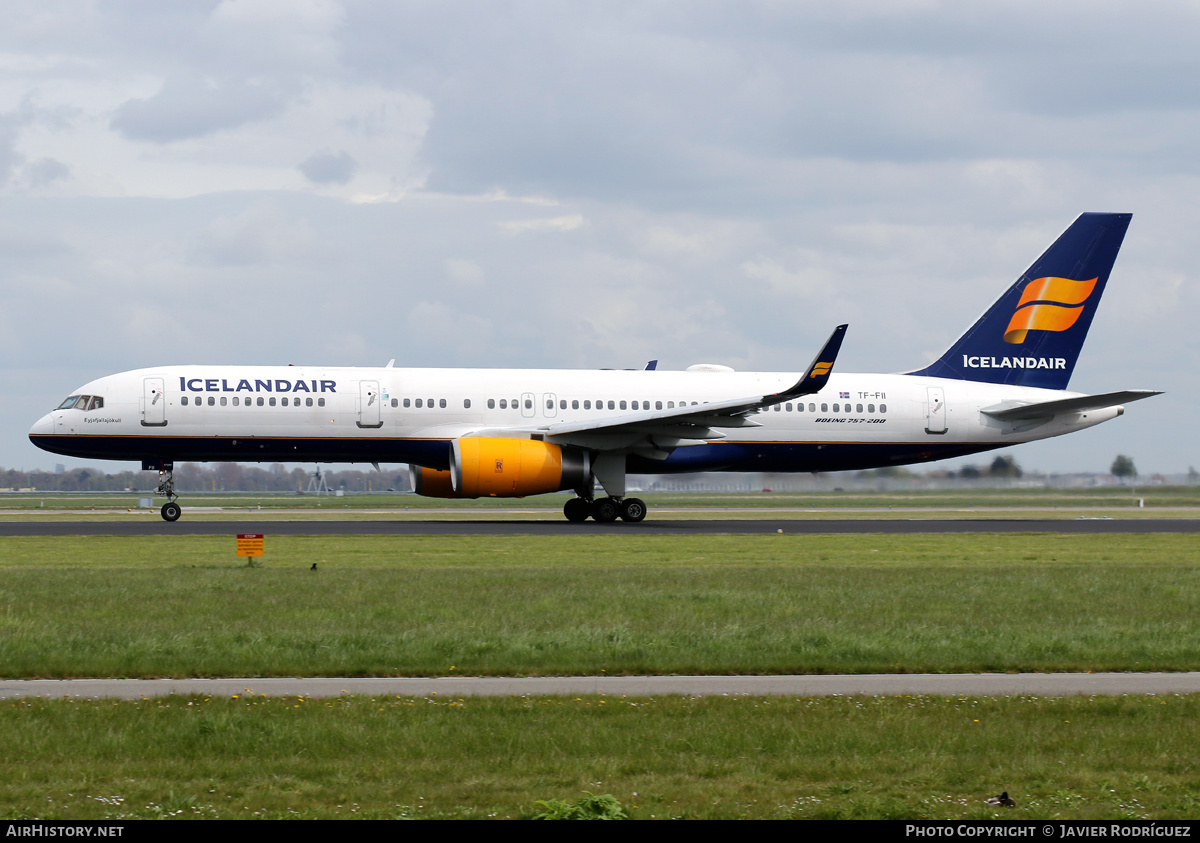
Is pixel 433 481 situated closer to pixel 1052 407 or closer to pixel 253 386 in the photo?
pixel 253 386

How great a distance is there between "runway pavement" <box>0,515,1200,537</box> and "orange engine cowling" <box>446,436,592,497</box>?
1.11m

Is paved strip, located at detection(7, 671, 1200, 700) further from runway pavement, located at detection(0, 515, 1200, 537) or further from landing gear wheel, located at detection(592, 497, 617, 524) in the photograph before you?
landing gear wheel, located at detection(592, 497, 617, 524)

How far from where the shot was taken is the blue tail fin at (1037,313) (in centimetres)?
4216

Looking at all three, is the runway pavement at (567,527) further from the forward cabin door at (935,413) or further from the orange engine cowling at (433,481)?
the forward cabin door at (935,413)

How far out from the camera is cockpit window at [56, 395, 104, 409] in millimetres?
34719

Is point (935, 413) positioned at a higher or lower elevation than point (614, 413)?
lower

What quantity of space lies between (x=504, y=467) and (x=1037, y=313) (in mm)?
20439

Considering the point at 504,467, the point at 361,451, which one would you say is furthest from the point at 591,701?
the point at 361,451

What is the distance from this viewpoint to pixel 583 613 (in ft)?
49.4

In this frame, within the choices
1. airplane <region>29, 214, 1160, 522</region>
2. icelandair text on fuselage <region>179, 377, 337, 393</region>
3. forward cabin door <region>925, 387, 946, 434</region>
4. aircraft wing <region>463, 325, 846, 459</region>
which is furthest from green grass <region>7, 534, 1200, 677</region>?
forward cabin door <region>925, 387, 946, 434</region>

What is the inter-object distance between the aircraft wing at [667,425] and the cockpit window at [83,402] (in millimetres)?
10668
